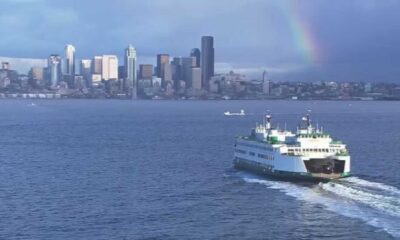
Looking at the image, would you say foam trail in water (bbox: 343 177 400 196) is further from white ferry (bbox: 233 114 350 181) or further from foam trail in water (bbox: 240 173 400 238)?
white ferry (bbox: 233 114 350 181)

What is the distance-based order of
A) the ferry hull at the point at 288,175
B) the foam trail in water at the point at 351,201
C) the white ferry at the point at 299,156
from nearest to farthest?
the foam trail in water at the point at 351,201
the ferry hull at the point at 288,175
the white ferry at the point at 299,156

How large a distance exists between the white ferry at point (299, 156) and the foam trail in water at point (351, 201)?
1.44 metres

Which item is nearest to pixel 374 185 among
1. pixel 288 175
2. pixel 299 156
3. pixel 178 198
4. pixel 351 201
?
pixel 299 156

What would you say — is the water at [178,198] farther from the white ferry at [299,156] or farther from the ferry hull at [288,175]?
the white ferry at [299,156]

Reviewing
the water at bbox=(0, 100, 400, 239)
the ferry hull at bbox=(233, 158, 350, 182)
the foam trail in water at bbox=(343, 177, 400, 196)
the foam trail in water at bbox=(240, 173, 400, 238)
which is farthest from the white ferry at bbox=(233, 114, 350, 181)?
the foam trail in water at bbox=(240, 173, 400, 238)

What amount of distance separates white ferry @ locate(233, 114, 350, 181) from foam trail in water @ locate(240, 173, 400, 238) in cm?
144

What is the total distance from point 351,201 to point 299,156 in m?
10.5

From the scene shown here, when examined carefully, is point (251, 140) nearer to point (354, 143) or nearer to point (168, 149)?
point (168, 149)

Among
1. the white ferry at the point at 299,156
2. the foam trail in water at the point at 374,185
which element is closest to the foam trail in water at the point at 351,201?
the foam trail in water at the point at 374,185

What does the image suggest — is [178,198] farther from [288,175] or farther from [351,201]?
[288,175]

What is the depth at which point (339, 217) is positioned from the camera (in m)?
40.5

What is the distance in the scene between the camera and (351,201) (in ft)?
147

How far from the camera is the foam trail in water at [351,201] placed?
38866 mm

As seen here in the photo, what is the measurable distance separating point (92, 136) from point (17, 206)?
5964cm
